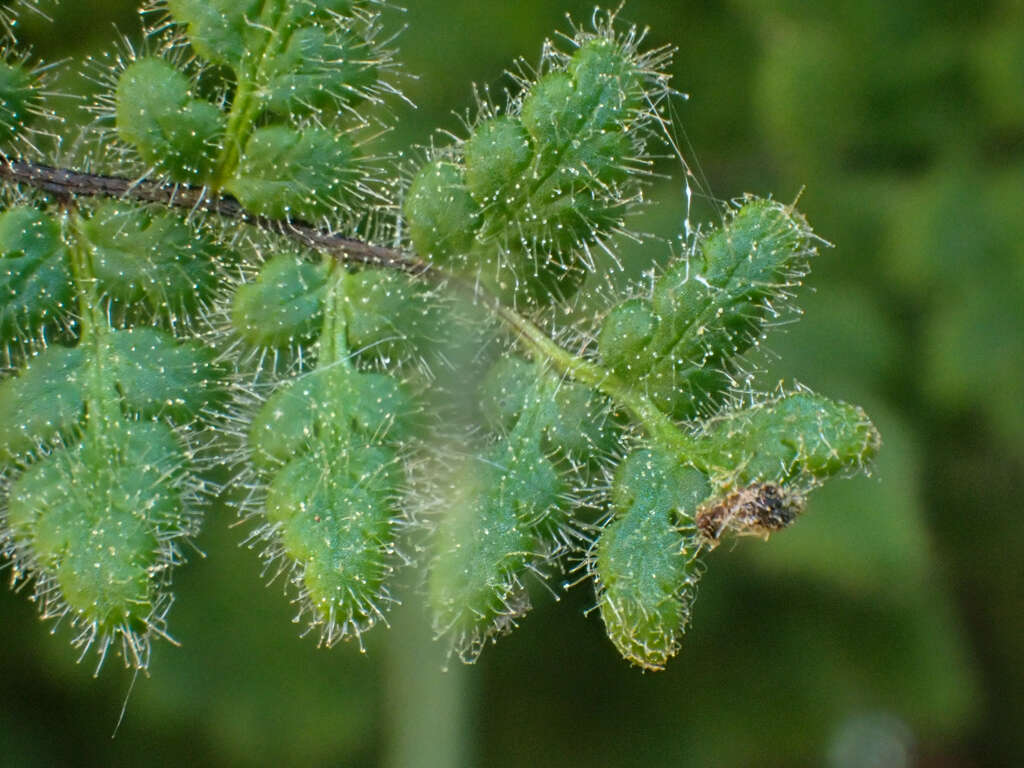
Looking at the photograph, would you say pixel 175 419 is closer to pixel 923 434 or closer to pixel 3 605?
pixel 3 605

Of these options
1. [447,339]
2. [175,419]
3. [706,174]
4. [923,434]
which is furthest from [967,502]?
[175,419]

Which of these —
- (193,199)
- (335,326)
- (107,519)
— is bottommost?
(107,519)

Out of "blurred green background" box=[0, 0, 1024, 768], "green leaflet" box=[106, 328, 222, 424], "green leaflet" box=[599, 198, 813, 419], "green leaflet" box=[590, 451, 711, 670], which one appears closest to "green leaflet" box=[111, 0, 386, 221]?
"green leaflet" box=[106, 328, 222, 424]

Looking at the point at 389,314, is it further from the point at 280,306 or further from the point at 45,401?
the point at 45,401

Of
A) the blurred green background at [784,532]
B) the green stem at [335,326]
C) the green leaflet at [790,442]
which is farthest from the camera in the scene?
the blurred green background at [784,532]

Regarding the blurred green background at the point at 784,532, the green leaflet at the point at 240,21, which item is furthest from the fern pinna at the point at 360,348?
the blurred green background at the point at 784,532

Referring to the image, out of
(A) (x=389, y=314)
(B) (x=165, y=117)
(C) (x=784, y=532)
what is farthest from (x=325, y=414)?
(C) (x=784, y=532)

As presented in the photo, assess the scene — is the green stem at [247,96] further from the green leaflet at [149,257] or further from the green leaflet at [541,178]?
the green leaflet at [541,178]

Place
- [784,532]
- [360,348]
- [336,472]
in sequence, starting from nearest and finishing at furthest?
[336,472] → [360,348] → [784,532]

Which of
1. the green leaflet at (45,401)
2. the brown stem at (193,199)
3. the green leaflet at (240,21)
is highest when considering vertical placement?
the green leaflet at (240,21)
